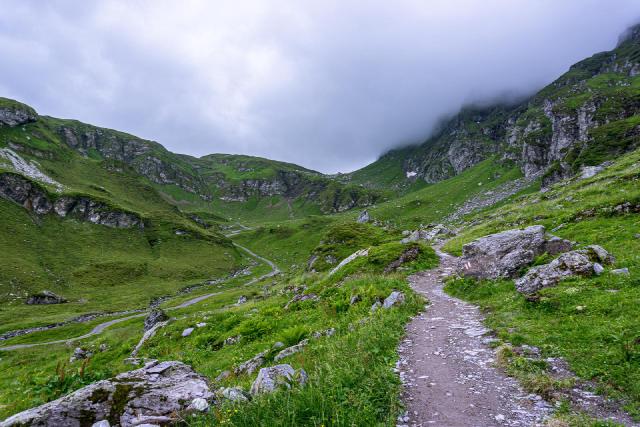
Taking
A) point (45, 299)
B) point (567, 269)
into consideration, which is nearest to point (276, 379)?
point (567, 269)

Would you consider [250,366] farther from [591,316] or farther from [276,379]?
[591,316]

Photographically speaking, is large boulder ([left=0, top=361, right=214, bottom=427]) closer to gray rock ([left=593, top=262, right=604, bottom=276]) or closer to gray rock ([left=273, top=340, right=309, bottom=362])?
gray rock ([left=273, top=340, right=309, bottom=362])

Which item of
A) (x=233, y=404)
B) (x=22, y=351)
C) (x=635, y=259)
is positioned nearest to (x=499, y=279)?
(x=635, y=259)

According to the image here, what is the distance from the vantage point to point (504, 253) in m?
21.2

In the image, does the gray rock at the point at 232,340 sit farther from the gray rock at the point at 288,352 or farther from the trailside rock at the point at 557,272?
the trailside rock at the point at 557,272

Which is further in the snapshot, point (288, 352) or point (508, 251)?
point (508, 251)

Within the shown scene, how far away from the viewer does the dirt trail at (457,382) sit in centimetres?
720

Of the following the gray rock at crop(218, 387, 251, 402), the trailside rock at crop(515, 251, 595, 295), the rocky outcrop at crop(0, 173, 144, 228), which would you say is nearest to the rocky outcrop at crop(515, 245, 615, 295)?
the trailside rock at crop(515, 251, 595, 295)

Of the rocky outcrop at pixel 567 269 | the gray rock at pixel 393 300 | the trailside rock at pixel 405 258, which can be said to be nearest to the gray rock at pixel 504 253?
the rocky outcrop at pixel 567 269

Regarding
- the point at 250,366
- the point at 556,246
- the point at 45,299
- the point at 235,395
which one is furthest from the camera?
the point at 45,299

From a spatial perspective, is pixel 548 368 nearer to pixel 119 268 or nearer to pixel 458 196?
pixel 119 268

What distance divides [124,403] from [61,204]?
717ft

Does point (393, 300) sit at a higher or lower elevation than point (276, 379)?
lower

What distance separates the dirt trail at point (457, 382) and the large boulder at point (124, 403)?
18.7 ft
